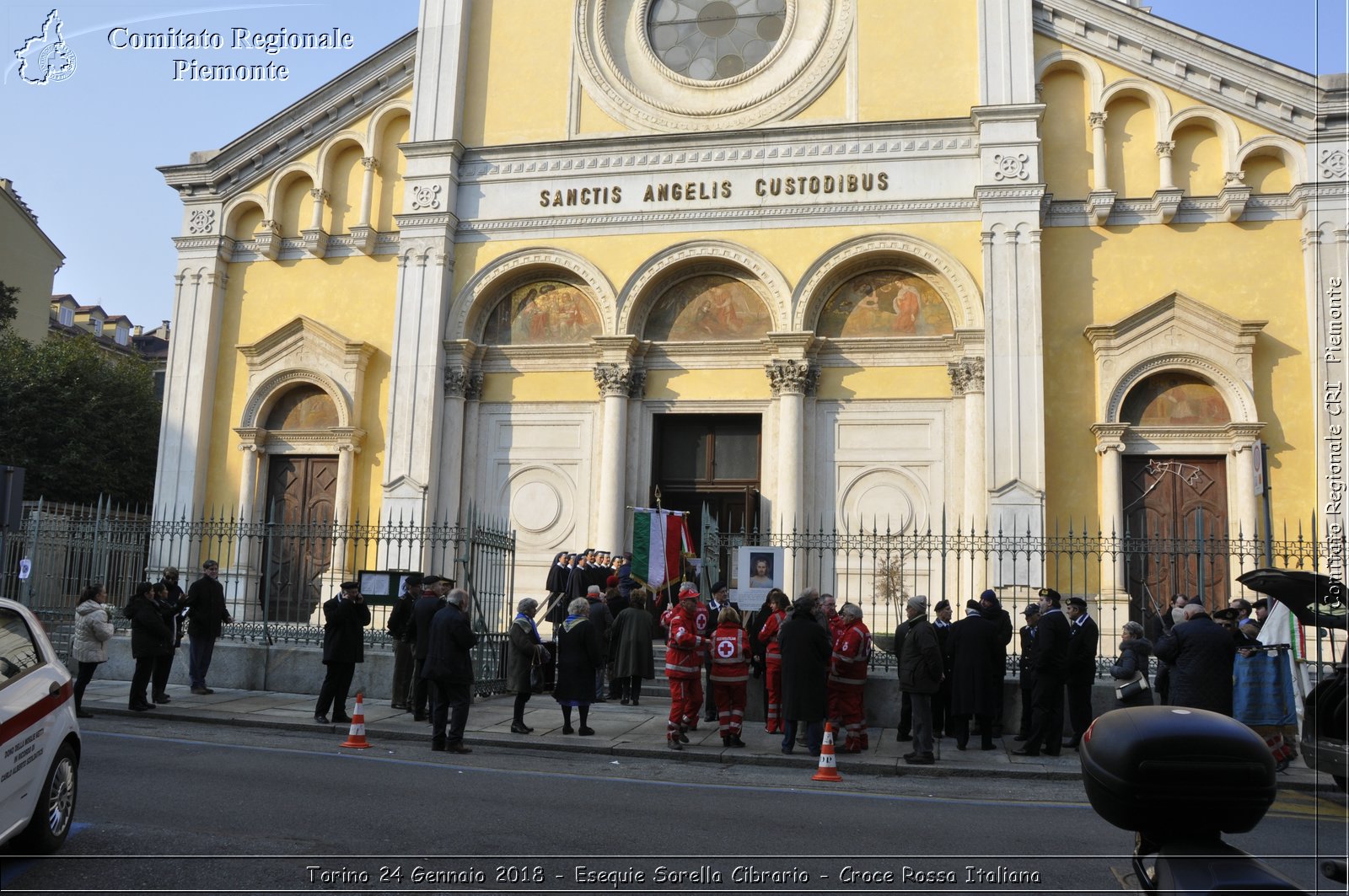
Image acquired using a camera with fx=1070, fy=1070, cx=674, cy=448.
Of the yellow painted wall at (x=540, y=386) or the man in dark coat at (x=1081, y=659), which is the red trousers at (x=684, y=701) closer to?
the man in dark coat at (x=1081, y=659)

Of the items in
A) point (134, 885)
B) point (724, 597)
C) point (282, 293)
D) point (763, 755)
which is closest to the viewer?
point (134, 885)

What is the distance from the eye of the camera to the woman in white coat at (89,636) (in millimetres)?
12742

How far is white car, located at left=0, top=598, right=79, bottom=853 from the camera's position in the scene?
226 inches

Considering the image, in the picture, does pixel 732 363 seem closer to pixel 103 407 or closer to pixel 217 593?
pixel 217 593

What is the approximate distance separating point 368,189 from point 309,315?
118 inches

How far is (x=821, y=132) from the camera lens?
20.9 metres

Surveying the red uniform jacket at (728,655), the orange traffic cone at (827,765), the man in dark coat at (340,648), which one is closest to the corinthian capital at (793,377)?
the red uniform jacket at (728,655)

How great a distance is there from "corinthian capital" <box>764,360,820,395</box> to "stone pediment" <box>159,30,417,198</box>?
10537 millimetres

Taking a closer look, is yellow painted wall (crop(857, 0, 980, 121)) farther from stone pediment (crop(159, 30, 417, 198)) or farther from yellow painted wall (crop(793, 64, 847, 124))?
stone pediment (crop(159, 30, 417, 198))

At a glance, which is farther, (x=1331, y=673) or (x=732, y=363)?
(x=732, y=363)

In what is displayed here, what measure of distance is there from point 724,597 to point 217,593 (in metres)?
7.17

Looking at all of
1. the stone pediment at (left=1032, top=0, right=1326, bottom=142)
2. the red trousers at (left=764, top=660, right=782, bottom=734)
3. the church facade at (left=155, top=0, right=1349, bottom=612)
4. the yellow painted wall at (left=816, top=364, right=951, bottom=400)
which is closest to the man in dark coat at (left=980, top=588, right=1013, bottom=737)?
the red trousers at (left=764, top=660, right=782, bottom=734)

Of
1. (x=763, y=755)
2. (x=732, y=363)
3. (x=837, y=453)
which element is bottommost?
(x=763, y=755)

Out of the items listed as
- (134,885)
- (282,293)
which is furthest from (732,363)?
(134,885)
